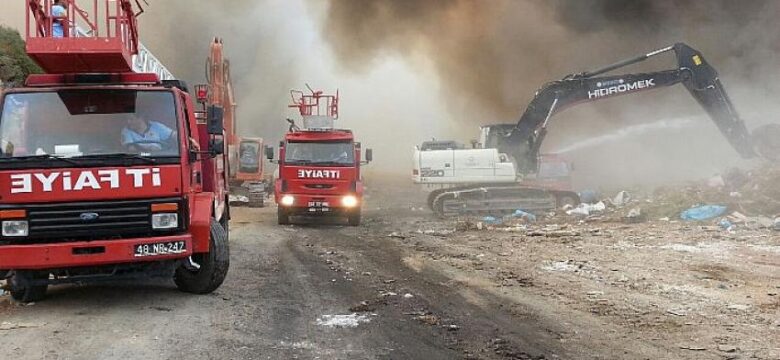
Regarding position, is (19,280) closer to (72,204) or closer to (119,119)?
(72,204)

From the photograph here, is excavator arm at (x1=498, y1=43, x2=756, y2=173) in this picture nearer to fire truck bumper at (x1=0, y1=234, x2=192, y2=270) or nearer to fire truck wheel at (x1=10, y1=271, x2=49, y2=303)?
fire truck bumper at (x1=0, y1=234, x2=192, y2=270)

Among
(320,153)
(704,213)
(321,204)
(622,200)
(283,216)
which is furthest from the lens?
(622,200)

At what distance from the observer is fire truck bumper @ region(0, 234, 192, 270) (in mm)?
5465

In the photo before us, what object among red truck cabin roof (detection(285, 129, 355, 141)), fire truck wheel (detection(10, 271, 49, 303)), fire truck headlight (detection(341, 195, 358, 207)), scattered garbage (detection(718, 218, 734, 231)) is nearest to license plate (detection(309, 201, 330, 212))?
fire truck headlight (detection(341, 195, 358, 207))

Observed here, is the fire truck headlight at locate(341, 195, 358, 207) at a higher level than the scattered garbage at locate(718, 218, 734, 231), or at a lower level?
→ higher

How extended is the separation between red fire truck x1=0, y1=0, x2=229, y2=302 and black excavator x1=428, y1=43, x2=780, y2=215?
34.0 ft

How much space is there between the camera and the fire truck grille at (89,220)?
5.59m

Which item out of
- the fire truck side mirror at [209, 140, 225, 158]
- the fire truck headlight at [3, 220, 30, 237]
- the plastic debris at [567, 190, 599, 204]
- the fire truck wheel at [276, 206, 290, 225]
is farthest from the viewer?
the plastic debris at [567, 190, 599, 204]

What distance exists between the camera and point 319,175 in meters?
14.0

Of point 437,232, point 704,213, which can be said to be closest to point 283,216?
point 437,232

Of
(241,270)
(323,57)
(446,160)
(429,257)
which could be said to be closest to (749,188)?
(446,160)

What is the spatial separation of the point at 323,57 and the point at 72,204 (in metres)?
30.9

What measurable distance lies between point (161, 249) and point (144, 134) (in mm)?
1086

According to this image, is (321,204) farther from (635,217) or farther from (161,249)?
(161,249)
